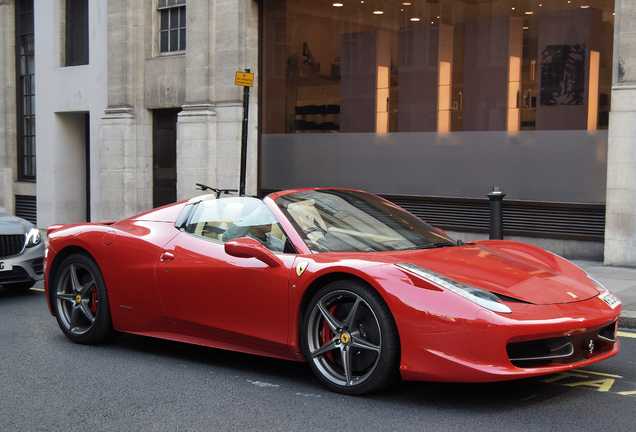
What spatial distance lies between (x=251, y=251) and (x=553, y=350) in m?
1.93

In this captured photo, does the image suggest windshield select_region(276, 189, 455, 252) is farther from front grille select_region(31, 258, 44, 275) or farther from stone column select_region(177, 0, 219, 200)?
stone column select_region(177, 0, 219, 200)

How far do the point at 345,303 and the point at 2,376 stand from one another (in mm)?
2564

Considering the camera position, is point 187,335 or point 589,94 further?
point 589,94

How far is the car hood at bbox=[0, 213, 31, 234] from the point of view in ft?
28.9

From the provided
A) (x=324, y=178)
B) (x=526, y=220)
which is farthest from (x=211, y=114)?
(x=526, y=220)

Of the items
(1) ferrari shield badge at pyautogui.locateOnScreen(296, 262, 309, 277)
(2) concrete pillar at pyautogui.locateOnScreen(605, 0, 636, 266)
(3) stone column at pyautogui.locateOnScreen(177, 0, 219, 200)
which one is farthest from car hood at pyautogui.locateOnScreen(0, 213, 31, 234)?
(2) concrete pillar at pyautogui.locateOnScreen(605, 0, 636, 266)

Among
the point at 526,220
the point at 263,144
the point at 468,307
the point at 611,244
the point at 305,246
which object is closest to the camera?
the point at 468,307

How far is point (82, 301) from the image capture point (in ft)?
20.1

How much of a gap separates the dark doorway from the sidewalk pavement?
31.4 ft

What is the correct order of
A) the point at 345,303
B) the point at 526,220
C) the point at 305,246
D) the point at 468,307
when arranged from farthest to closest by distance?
the point at 526,220, the point at 305,246, the point at 345,303, the point at 468,307

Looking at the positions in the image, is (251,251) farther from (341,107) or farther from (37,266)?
(341,107)

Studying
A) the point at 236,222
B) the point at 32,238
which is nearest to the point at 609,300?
the point at 236,222

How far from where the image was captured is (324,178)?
1435 cm

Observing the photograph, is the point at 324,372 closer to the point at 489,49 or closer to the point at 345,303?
the point at 345,303
